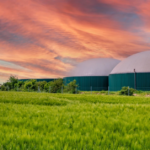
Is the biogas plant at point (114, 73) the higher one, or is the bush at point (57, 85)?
the biogas plant at point (114, 73)

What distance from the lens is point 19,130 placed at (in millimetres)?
4777

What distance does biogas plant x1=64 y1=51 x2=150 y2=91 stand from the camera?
3947cm

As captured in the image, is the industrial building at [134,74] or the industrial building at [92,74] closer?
the industrial building at [134,74]

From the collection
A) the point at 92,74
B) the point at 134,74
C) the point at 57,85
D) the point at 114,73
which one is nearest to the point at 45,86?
the point at 57,85

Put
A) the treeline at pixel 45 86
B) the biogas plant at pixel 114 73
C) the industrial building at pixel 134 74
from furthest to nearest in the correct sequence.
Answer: the biogas plant at pixel 114 73 < the industrial building at pixel 134 74 < the treeline at pixel 45 86

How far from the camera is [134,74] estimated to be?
3956cm

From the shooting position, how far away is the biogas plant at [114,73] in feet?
129

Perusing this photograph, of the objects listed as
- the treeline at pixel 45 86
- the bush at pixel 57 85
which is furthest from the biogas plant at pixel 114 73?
the bush at pixel 57 85

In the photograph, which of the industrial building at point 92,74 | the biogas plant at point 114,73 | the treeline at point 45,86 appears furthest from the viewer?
the industrial building at point 92,74

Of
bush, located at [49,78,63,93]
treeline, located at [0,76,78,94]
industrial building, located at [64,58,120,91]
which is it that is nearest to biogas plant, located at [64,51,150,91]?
industrial building, located at [64,58,120,91]

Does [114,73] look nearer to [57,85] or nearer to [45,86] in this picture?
[57,85]

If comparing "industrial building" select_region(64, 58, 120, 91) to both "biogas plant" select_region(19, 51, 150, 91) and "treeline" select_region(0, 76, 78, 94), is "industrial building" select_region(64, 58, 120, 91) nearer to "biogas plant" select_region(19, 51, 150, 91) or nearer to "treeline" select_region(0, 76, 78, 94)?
"biogas plant" select_region(19, 51, 150, 91)

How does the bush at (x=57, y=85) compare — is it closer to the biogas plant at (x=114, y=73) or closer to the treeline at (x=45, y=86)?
the treeline at (x=45, y=86)

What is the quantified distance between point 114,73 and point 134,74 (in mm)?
4605
